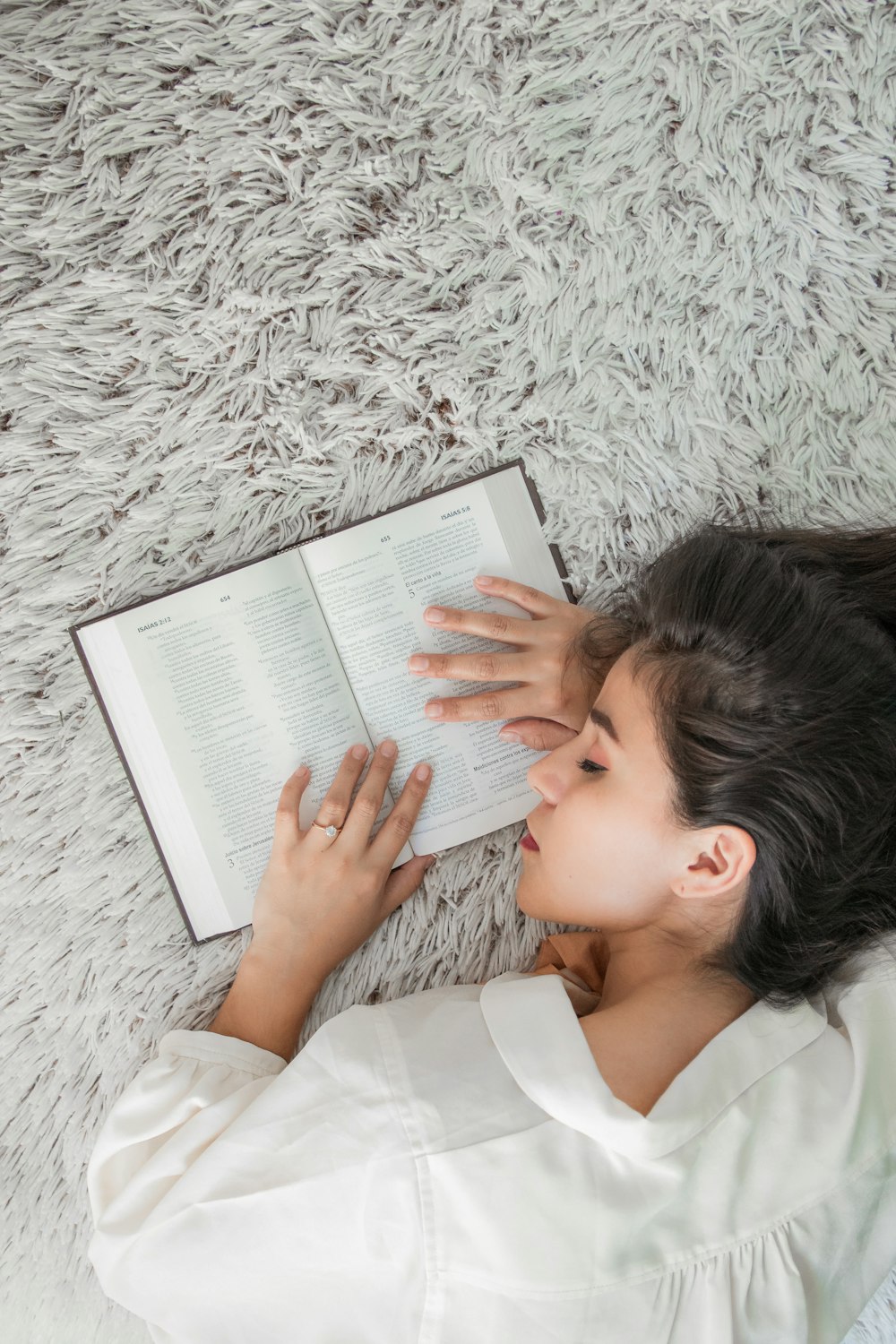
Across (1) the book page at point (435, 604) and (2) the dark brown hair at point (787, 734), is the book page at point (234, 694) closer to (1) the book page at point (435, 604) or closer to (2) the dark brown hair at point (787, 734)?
(1) the book page at point (435, 604)

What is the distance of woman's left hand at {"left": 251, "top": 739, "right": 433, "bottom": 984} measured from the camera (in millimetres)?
821

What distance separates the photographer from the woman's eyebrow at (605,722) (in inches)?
27.3

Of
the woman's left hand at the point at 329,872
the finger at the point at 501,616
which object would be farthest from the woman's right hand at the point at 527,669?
the woman's left hand at the point at 329,872

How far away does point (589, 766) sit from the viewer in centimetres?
71

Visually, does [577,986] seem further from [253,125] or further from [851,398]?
[253,125]

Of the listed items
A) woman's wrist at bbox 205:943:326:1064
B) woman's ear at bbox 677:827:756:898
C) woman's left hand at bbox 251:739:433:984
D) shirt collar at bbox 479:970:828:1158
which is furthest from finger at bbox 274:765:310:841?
woman's ear at bbox 677:827:756:898

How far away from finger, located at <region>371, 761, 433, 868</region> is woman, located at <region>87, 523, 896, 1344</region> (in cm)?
15

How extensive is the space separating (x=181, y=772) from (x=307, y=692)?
5.6 inches

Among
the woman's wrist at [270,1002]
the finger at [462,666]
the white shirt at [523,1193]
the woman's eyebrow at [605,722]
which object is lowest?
the white shirt at [523,1193]

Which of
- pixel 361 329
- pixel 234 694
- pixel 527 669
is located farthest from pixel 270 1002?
pixel 361 329

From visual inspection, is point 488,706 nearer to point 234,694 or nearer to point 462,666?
point 462,666

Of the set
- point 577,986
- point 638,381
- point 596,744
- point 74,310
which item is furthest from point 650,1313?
point 74,310

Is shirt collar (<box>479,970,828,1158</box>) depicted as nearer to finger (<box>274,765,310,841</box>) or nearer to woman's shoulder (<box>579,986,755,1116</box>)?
woman's shoulder (<box>579,986,755,1116</box>)

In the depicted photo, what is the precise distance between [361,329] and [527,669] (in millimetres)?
377
